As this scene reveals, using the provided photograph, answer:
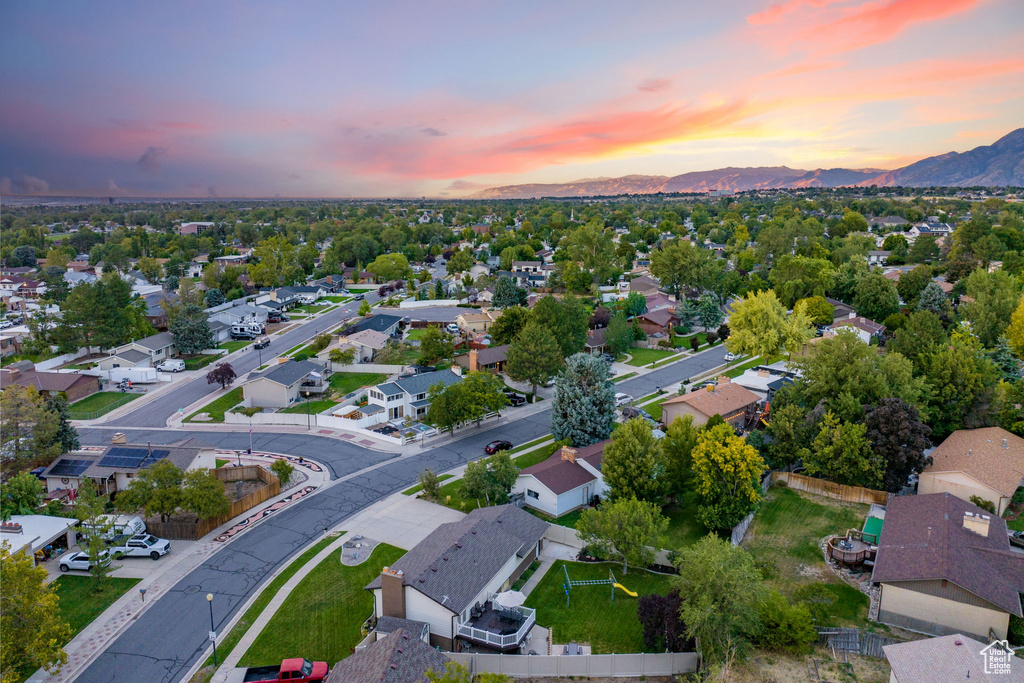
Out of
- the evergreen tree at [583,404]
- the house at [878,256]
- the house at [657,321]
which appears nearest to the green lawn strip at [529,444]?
the evergreen tree at [583,404]

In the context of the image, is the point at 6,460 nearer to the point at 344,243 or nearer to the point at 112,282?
the point at 112,282

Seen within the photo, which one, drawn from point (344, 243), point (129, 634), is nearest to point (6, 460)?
point (129, 634)

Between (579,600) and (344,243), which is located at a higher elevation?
(344,243)

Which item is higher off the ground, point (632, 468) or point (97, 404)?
point (632, 468)

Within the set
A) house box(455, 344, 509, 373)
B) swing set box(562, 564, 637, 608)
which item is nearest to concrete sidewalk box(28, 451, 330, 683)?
swing set box(562, 564, 637, 608)

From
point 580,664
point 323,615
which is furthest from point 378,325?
point 580,664

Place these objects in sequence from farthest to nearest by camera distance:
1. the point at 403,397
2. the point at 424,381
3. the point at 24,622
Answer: the point at 424,381 < the point at 403,397 < the point at 24,622

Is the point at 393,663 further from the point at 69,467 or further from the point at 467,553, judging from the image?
the point at 69,467

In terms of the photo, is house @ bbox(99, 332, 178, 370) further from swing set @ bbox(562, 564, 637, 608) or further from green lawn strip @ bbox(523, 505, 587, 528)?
swing set @ bbox(562, 564, 637, 608)
